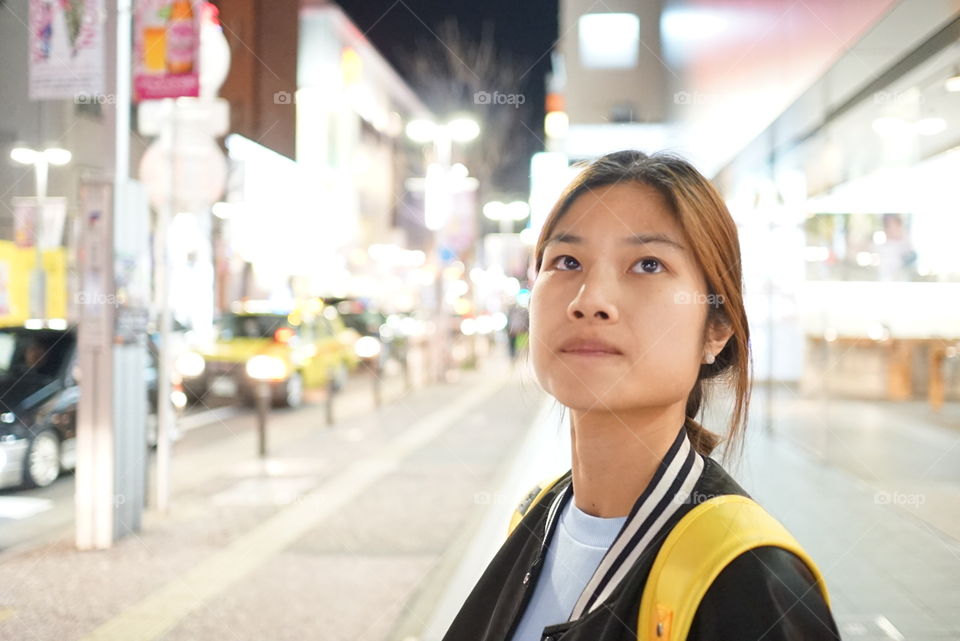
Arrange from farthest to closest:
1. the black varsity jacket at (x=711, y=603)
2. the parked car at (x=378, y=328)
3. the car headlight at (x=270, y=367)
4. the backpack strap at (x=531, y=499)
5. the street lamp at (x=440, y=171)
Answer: the parked car at (x=378, y=328) < the street lamp at (x=440, y=171) < the car headlight at (x=270, y=367) < the backpack strap at (x=531, y=499) < the black varsity jacket at (x=711, y=603)

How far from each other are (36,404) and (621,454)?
6.94m

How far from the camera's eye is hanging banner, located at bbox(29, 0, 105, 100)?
521 centimetres

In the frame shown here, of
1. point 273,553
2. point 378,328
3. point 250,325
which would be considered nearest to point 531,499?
point 273,553

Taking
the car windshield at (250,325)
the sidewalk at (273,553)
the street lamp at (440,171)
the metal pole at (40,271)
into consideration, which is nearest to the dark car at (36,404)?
the sidewalk at (273,553)

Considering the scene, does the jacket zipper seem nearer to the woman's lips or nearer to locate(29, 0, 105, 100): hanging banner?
the woman's lips

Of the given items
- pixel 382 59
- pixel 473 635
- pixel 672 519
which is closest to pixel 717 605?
pixel 672 519

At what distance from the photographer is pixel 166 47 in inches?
219

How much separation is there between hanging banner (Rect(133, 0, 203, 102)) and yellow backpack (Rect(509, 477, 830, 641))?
5179mm

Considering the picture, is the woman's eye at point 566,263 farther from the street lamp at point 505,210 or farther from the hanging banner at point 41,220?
the street lamp at point 505,210

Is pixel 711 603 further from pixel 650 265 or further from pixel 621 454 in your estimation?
pixel 650 265

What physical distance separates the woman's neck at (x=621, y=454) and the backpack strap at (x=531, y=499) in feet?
0.58

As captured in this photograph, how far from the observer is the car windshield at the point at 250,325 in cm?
1334

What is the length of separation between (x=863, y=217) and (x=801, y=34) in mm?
2747

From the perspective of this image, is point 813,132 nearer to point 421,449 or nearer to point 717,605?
point 421,449
